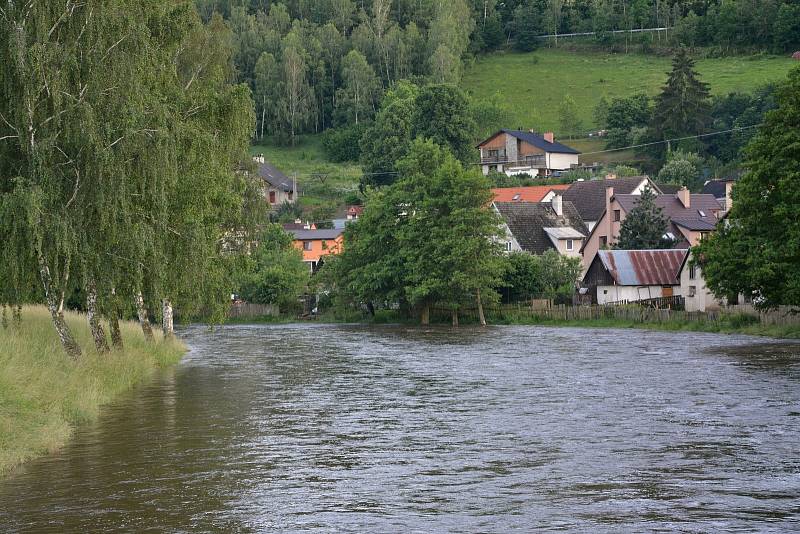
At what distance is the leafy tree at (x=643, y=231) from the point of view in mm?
99000

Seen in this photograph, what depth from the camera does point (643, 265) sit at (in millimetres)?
92000

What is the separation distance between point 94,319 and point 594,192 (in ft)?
299

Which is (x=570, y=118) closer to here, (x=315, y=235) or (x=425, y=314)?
(x=315, y=235)

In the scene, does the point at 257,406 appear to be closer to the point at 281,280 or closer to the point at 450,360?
the point at 450,360

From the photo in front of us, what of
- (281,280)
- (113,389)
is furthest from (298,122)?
(113,389)

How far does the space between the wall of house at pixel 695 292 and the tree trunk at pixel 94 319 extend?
55.0m

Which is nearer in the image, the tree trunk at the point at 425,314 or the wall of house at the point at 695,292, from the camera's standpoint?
the wall of house at the point at 695,292

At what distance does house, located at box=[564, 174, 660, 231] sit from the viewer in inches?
4700

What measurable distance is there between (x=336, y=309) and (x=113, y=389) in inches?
2714

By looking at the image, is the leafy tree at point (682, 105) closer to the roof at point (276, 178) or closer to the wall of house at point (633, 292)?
the roof at point (276, 178)

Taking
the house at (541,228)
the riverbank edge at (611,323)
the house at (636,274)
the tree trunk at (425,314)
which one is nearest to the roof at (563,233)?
the house at (541,228)

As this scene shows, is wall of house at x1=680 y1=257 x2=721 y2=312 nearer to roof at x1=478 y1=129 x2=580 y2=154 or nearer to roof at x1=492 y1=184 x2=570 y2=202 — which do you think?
roof at x1=492 y1=184 x2=570 y2=202

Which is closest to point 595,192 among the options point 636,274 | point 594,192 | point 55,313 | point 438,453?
point 594,192

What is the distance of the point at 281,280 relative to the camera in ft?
354
